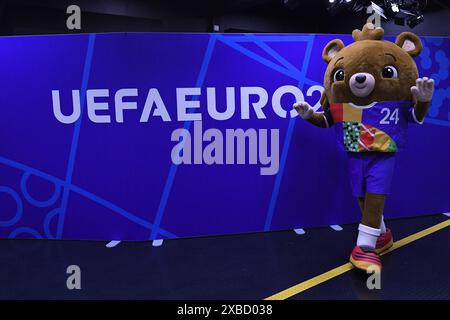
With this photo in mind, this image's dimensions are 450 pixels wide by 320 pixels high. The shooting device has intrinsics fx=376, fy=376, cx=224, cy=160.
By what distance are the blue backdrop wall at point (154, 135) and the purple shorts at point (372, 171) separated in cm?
80

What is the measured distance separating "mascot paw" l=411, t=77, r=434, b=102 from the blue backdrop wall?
3.51 feet

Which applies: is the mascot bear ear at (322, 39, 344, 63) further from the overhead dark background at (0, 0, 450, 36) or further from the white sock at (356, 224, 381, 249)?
the overhead dark background at (0, 0, 450, 36)

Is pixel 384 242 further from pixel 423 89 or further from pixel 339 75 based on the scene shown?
pixel 339 75

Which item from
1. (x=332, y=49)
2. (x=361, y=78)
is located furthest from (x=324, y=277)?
(x=332, y=49)

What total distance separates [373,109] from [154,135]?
1764 mm

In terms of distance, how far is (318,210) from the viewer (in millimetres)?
3637

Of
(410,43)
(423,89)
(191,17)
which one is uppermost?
(191,17)

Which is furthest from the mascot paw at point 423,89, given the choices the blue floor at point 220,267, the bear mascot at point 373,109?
the blue floor at point 220,267

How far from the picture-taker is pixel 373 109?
263cm

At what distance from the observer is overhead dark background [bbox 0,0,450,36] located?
24.4ft

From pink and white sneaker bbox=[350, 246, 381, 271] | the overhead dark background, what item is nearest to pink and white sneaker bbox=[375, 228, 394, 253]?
pink and white sneaker bbox=[350, 246, 381, 271]

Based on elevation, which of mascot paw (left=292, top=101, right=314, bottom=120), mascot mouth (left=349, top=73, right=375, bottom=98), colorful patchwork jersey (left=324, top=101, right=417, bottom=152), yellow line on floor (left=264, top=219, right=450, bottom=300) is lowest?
yellow line on floor (left=264, top=219, right=450, bottom=300)

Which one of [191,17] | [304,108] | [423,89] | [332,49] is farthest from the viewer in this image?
[191,17]

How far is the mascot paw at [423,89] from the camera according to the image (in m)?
2.45
